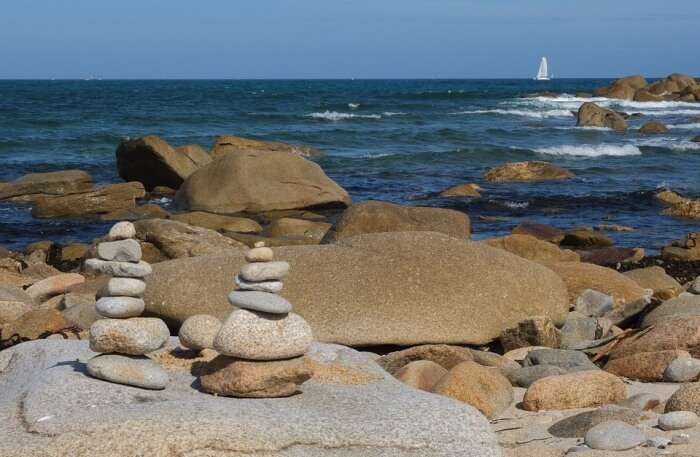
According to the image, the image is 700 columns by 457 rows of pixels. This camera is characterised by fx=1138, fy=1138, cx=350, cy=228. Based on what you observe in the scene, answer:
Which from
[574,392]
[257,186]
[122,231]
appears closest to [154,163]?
[257,186]

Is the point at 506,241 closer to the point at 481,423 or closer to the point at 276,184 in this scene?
the point at 276,184

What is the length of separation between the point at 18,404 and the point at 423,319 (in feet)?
12.1

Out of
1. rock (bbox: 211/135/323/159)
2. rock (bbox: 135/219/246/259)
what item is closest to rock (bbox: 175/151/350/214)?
rock (bbox: 135/219/246/259)

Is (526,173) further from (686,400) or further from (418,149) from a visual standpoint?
(686,400)

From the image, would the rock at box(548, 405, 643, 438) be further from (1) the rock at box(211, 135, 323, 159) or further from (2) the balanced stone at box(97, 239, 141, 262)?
(1) the rock at box(211, 135, 323, 159)

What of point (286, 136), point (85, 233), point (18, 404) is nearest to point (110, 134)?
point (286, 136)

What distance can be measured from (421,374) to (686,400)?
154 centimetres

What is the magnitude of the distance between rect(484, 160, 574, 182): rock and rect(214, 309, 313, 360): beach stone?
1852 cm

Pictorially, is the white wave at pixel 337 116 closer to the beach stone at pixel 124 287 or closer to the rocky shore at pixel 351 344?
the rocky shore at pixel 351 344

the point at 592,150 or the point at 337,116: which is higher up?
the point at 592,150

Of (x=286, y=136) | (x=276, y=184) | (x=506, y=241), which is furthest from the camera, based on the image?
(x=286, y=136)

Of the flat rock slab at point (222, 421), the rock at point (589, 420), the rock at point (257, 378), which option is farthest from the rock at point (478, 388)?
the rock at point (257, 378)

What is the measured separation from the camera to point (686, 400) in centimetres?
598

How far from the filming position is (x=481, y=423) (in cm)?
519
